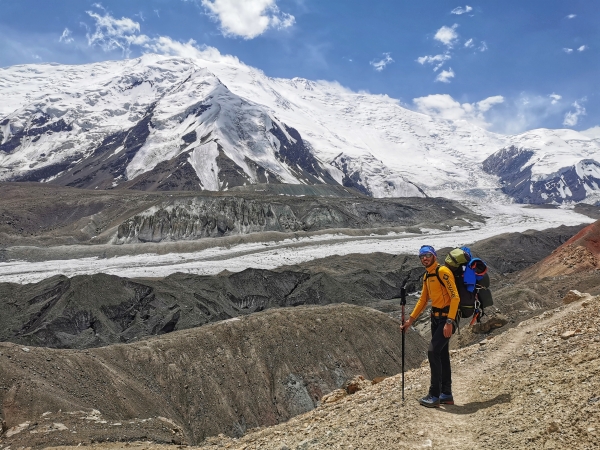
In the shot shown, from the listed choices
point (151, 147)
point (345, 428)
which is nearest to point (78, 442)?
point (345, 428)

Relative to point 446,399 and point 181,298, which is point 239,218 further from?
point 446,399

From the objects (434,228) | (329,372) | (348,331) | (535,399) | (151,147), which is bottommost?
(329,372)

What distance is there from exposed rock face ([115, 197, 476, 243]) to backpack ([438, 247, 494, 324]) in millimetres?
88782

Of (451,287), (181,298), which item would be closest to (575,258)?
(181,298)

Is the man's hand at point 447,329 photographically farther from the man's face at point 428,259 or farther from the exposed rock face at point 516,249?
the exposed rock face at point 516,249

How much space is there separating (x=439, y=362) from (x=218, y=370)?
19415 mm

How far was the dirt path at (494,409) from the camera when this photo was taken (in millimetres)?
5730

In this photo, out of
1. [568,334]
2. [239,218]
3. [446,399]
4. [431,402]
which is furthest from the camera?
[239,218]

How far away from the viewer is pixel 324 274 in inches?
2234

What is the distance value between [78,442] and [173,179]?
153m

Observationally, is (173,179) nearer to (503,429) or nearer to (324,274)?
(324,274)

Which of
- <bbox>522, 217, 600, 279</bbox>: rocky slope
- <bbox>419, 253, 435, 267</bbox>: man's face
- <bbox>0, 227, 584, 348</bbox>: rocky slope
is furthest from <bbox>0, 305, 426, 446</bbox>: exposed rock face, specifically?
<bbox>522, 217, 600, 279</bbox>: rocky slope

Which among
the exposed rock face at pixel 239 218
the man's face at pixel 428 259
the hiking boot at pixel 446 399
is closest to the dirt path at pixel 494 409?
the hiking boot at pixel 446 399

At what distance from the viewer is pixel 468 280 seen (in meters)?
7.73
